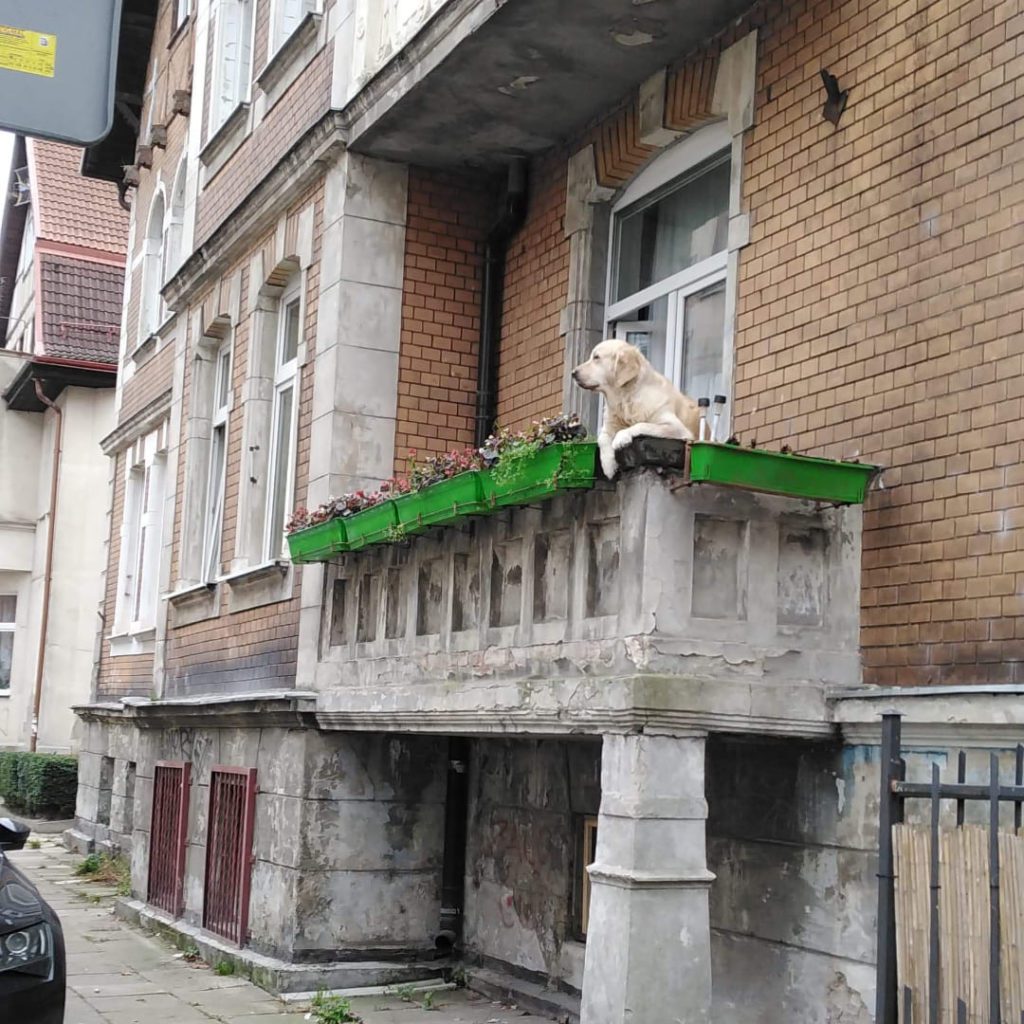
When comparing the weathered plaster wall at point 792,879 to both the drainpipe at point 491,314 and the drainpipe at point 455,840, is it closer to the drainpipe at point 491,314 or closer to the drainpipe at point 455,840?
the drainpipe at point 455,840

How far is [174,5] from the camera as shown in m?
18.2

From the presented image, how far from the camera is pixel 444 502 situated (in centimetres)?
800

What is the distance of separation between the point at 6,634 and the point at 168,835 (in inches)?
684

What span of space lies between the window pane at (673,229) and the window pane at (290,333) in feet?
11.6

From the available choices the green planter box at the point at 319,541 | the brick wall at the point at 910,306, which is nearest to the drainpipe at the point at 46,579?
the green planter box at the point at 319,541

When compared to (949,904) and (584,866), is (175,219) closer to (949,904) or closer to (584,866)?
(584,866)

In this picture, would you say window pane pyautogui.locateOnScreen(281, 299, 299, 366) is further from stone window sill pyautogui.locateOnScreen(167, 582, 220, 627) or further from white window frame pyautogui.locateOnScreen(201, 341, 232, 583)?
stone window sill pyautogui.locateOnScreen(167, 582, 220, 627)

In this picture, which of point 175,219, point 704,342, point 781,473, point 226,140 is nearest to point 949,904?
point 781,473

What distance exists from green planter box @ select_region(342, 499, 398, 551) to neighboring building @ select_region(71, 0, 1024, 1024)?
0.26 meters

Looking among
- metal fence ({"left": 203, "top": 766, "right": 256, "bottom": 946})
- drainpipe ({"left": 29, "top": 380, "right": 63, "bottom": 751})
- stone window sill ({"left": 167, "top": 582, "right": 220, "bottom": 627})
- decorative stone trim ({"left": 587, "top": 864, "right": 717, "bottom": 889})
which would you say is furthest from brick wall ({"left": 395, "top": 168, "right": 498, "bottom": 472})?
drainpipe ({"left": 29, "top": 380, "right": 63, "bottom": 751})

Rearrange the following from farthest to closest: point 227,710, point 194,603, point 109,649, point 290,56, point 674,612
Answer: point 109,649 < point 194,603 < point 290,56 < point 227,710 < point 674,612

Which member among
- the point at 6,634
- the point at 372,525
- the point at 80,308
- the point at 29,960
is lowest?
the point at 29,960

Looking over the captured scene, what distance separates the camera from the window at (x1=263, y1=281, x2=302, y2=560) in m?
12.1

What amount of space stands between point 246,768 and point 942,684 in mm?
6089
